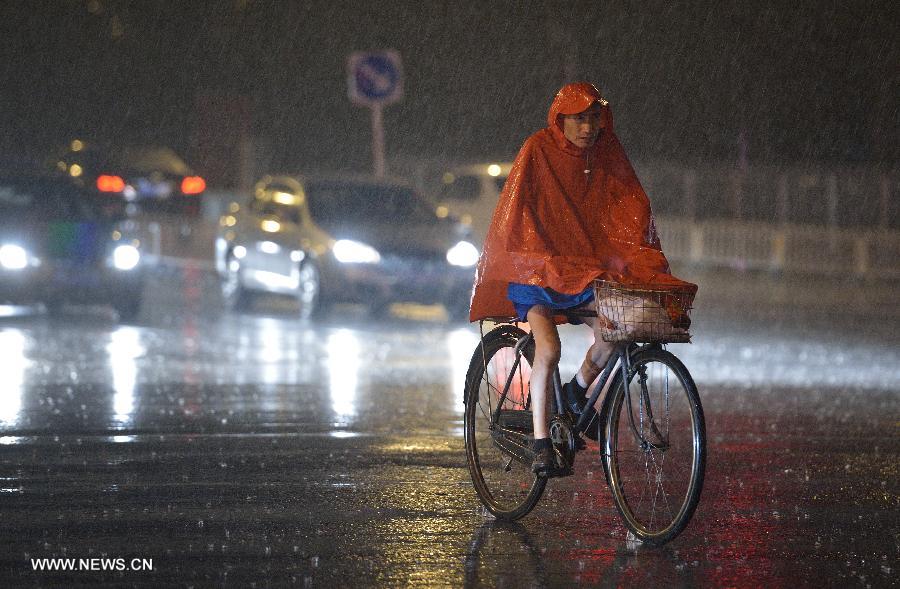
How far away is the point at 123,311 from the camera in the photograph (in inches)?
695

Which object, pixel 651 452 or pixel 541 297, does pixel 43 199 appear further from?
pixel 651 452

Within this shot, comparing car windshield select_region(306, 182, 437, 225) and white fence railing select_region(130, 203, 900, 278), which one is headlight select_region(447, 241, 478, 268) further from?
white fence railing select_region(130, 203, 900, 278)

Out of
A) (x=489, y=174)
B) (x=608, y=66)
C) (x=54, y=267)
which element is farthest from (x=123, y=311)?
(x=608, y=66)

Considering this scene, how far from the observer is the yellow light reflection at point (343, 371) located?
10.7 meters

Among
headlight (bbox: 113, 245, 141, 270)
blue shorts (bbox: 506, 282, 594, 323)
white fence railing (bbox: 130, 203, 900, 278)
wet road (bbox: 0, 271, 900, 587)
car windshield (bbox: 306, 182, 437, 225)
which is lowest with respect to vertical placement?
wet road (bbox: 0, 271, 900, 587)

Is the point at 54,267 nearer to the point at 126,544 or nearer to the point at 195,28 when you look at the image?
the point at 126,544

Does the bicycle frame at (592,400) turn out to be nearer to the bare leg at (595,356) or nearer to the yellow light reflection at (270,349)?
the bare leg at (595,356)

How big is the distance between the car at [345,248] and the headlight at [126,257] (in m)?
2.00

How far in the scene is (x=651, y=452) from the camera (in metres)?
6.34

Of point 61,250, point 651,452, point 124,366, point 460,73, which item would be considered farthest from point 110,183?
point 651,452

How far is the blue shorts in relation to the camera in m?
6.44

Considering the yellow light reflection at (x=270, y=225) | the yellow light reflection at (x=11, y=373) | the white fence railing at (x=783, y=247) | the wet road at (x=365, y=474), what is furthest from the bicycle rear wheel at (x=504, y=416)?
the white fence railing at (x=783, y=247)

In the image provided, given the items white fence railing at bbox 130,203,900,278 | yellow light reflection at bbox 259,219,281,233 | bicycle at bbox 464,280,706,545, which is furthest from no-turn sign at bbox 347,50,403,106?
bicycle at bbox 464,280,706,545

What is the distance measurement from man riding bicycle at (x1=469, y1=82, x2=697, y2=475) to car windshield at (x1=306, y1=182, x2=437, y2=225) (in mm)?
12395
